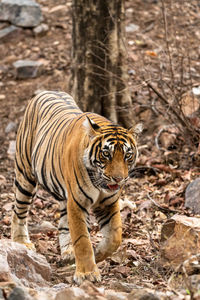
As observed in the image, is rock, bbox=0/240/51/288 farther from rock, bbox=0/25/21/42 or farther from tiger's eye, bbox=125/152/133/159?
rock, bbox=0/25/21/42

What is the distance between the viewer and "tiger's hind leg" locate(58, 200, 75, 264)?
5574mm

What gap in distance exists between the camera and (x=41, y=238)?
641 centimetres

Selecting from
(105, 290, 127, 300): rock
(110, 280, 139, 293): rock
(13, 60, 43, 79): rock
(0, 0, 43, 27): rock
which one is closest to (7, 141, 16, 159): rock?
(13, 60, 43, 79): rock

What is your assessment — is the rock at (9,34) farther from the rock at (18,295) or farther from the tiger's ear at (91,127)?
the rock at (18,295)

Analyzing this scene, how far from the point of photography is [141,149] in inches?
333

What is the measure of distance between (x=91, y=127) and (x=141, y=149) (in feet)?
12.7

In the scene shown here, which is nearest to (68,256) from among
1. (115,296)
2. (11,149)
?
(115,296)

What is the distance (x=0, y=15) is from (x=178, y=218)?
29.3 ft

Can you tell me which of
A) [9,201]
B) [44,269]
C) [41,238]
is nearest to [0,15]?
[9,201]

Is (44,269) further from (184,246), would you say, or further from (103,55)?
(103,55)

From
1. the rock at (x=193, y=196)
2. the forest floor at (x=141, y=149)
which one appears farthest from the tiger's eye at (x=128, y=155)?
the rock at (x=193, y=196)

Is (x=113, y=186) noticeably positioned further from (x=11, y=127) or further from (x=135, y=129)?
(x=11, y=127)

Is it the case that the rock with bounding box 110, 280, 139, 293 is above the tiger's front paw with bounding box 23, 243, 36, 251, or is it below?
above

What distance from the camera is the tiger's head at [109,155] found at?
4.50 metres
